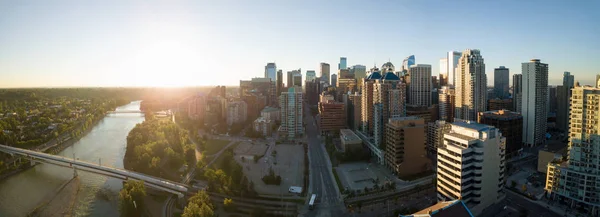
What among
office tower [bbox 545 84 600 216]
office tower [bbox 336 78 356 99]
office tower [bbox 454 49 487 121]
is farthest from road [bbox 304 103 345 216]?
office tower [bbox 336 78 356 99]

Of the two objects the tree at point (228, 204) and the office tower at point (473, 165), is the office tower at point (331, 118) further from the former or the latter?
the tree at point (228, 204)

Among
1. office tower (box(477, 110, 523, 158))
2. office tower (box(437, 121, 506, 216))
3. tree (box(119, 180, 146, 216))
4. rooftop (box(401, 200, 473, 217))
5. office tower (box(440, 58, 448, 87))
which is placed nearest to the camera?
rooftop (box(401, 200, 473, 217))

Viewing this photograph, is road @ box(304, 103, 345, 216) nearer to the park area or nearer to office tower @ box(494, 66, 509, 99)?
the park area

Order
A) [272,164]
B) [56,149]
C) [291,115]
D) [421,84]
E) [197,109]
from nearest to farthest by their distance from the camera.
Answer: [272,164] < [56,149] < [291,115] < [421,84] < [197,109]

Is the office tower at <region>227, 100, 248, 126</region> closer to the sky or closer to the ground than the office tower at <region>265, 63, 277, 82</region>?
closer to the ground

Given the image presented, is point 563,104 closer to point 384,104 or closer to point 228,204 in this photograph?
point 384,104

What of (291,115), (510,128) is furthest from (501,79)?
(291,115)

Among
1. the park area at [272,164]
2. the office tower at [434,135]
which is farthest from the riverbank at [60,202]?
the office tower at [434,135]
